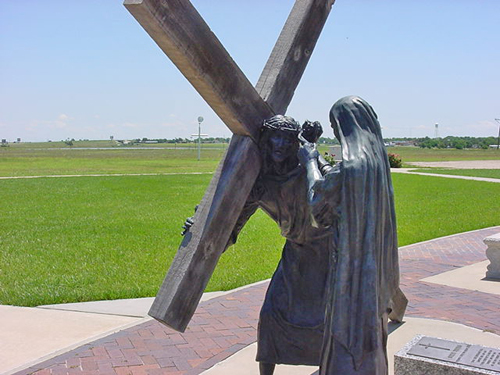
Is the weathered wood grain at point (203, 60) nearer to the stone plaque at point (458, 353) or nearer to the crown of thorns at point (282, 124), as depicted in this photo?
the crown of thorns at point (282, 124)

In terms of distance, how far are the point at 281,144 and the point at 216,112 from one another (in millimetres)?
412

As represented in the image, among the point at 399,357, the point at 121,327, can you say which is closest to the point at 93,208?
the point at 121,327

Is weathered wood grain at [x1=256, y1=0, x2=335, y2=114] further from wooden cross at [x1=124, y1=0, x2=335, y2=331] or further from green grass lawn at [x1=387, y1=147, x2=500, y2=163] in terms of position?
green grass lawn at [x1=387, y1=147, x2=500, y2=163]

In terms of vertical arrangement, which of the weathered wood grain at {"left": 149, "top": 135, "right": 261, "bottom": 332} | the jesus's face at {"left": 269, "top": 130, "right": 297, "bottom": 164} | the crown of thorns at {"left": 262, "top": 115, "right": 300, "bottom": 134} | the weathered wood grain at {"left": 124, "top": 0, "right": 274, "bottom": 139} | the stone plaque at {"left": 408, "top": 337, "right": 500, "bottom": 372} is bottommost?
the stone plaque at {"left": 408, "top": 337, "right": 500, "bottom": 372}

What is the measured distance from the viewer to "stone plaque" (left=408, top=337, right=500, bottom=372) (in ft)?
13.0

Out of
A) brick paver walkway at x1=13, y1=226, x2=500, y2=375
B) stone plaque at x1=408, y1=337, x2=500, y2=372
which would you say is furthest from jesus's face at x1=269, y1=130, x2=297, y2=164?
brick paver walkway at x1=13, y1=226, x2=500, y2=375

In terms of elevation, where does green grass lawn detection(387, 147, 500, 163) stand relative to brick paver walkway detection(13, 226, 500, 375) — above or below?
below

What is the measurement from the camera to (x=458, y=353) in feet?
13.5

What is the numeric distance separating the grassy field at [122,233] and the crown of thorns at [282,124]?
4588mm

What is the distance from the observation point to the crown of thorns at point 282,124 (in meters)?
3.39

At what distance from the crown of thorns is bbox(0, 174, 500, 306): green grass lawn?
458 centimetres

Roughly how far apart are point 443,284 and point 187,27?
19.7 feet

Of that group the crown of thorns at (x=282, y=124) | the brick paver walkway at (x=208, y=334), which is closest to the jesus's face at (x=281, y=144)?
the crown of thorns at (x=282, y=124)

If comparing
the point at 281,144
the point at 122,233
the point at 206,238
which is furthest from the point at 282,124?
the point at 122,233
